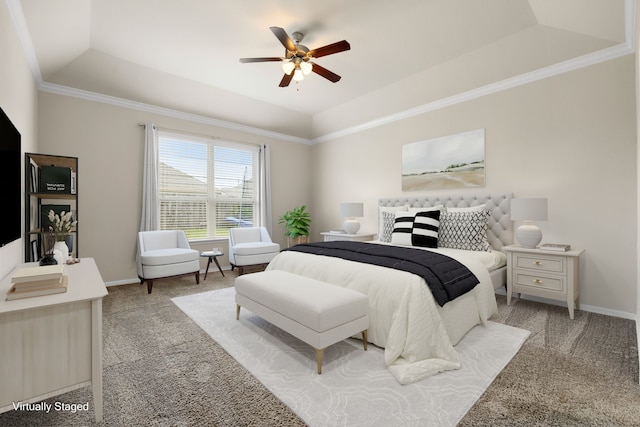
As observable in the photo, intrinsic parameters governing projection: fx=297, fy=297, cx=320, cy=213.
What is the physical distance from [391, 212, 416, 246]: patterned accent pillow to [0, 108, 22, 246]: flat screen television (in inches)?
151

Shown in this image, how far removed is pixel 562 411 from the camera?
1.68 m

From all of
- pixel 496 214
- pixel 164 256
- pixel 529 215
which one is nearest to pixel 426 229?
pixel 496 214

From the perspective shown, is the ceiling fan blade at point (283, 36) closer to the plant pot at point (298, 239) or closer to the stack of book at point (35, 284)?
the stack of book at point (35, 284)

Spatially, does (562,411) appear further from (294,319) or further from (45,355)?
(45,355)

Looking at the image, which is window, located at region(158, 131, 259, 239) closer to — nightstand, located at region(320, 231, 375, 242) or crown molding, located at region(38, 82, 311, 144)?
crown molding, located at region(38, 82, 311, 144)

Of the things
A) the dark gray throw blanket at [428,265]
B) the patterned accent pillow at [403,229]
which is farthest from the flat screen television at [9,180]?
the patterned accent pillow at [403,229]

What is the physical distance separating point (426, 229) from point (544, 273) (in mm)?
1311

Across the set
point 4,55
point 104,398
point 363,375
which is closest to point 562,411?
point 363,375

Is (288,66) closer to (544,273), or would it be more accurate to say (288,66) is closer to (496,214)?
(496,214)

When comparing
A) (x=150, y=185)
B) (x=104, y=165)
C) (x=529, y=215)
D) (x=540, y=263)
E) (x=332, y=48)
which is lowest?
(x=540, y=263)

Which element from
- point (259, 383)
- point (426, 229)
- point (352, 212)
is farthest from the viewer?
point (352, 212)

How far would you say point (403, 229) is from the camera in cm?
413

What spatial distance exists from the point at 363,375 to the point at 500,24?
3.59 m

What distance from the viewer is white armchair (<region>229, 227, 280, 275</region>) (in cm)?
491
